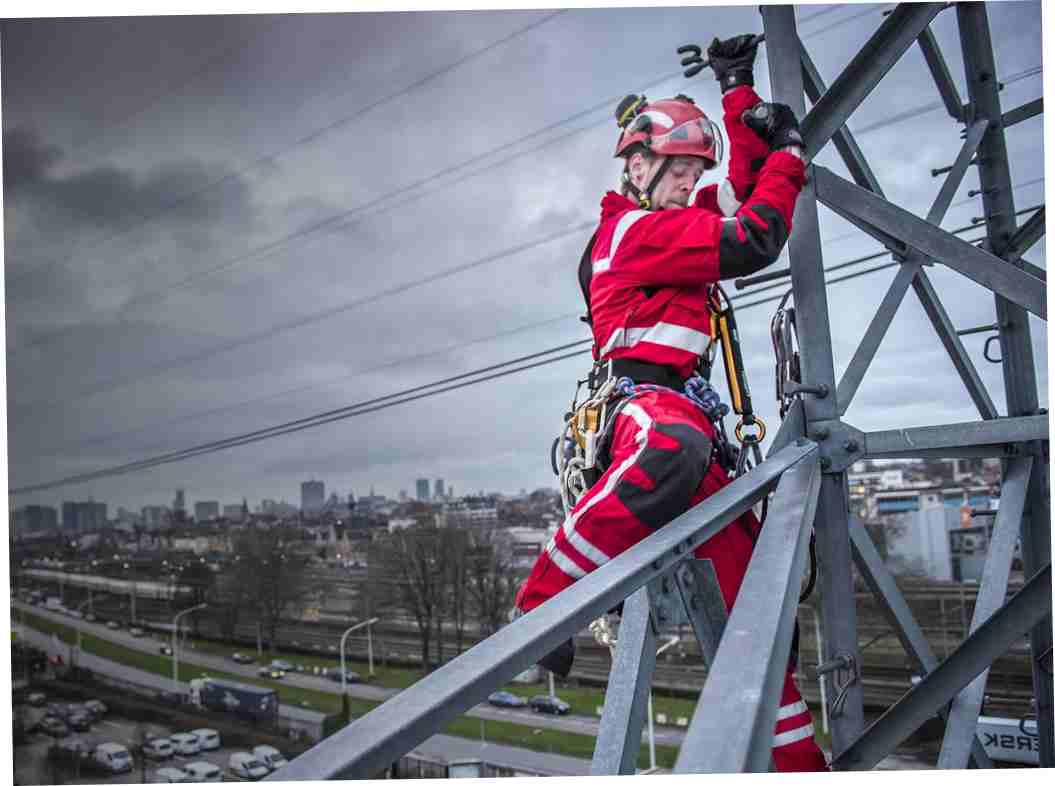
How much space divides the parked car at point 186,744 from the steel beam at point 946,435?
530 inches

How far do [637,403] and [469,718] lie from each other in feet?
37.6

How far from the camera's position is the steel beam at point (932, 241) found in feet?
6.79

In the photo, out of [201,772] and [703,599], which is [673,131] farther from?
[201,772]

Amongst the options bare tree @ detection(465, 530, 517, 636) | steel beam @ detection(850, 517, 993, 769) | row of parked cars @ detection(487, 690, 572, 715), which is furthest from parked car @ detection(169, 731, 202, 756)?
steel beam @ detection(850, 517, 993, 769)

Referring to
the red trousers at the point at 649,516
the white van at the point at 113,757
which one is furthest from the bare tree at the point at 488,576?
the red trousers at the point at 649,516

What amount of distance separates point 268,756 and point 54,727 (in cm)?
382

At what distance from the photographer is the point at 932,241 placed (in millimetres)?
2145

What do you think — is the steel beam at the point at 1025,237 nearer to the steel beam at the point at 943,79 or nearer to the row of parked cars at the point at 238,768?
the steel beam at the point at 943,79

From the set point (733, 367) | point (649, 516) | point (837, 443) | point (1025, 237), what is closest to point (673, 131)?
point (733, 367)

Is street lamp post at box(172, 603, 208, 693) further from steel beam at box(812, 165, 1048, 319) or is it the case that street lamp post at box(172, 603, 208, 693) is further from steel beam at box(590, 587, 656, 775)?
steel beam at box(812, 165, 1048, 319)

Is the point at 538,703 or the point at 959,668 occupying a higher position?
the point at 959,668

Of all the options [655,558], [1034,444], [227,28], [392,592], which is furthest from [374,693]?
[655,558]

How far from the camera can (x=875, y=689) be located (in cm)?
1246

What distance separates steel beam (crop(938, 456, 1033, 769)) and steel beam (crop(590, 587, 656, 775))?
2.64 feet
